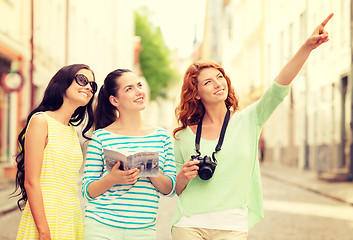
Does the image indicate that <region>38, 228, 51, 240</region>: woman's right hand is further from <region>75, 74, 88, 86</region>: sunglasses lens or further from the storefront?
the storefront

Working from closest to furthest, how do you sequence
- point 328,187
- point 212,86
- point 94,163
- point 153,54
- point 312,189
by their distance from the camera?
point 94,163
point 212,86
point 312,189
point 328,187
point 153,54

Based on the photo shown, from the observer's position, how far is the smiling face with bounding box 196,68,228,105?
143 inches

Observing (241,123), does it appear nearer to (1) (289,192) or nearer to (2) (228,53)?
(1) (289,192)

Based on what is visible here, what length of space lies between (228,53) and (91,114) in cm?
4834

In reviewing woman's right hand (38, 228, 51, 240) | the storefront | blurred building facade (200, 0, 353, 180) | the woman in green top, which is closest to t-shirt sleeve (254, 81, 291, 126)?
the woman in green top

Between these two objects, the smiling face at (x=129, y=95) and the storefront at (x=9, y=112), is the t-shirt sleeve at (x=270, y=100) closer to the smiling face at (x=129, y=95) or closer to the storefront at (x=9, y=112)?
the smiling face at (x=129, y=95)

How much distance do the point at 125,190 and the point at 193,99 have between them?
2.59ft

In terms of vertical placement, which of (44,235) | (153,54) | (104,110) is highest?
(153,54)

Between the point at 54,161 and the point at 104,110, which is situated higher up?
the point at 104,110

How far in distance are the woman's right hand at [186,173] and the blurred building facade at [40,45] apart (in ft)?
38.0

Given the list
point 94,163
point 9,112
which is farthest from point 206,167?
point 9,112

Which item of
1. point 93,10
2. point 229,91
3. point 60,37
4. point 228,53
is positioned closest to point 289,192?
point 229,91

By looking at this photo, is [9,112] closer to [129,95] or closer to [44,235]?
[129,95]

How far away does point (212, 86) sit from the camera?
144 inches
